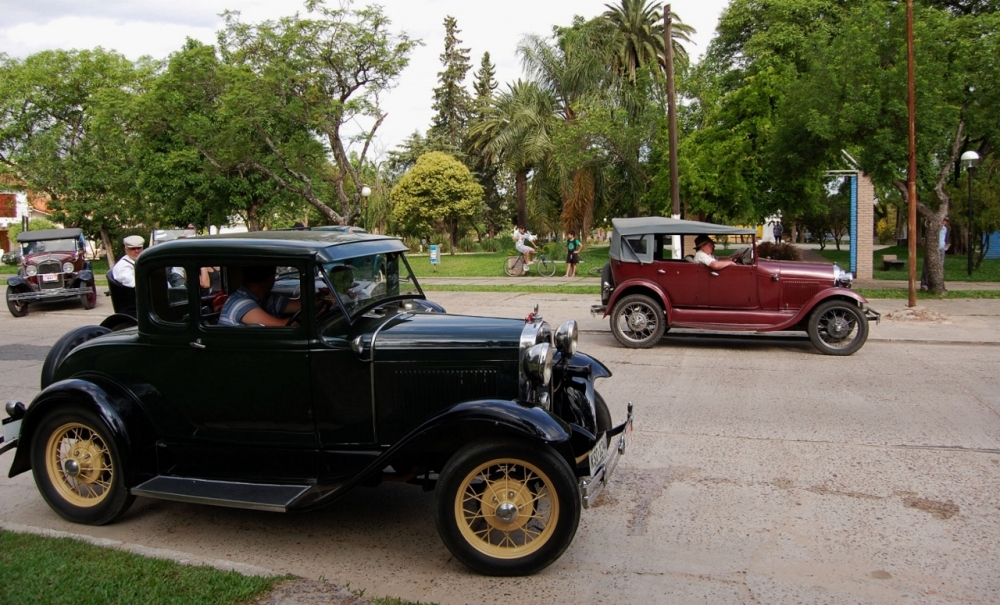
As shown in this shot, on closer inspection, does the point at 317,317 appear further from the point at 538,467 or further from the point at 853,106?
the point at 853,106

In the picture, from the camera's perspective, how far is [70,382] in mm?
4688

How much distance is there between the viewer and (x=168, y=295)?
15.5 feet

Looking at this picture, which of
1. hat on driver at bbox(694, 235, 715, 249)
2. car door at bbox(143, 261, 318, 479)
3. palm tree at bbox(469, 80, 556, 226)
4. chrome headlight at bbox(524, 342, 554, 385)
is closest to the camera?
chrome headlight at bbox(524, 342, 554, 385)

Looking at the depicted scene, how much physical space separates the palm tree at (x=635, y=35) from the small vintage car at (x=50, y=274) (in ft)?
78.5

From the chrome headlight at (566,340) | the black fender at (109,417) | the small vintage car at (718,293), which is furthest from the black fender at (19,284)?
the chrome headlight at (566,340)

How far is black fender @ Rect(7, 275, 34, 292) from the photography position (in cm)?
1700

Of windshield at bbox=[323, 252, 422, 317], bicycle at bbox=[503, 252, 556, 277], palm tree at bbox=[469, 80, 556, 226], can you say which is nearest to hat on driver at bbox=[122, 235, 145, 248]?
windshield at bbox=[323, 252, 422, 317]

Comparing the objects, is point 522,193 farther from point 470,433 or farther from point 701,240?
point 470,433

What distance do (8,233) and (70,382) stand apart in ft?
201

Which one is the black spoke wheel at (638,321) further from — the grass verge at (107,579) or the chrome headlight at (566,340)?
the grass verge at (107,579)

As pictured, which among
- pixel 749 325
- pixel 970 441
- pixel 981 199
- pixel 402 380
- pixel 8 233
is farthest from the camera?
pixel 8 233

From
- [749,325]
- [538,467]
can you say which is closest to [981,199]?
[749,325]

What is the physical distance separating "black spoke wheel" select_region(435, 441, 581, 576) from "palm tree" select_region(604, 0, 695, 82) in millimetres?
32047

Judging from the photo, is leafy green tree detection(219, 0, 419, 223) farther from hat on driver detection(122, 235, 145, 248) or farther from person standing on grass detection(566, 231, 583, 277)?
hat on driver detection(122, 235, 145, 248)
